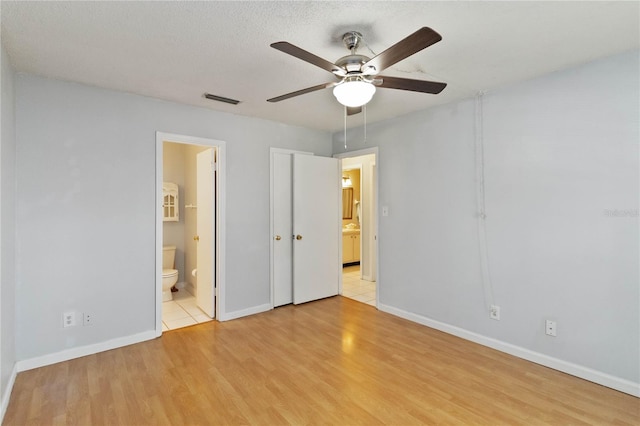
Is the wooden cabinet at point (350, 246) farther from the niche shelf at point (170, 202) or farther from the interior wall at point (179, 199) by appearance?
the niche shelf at point (170, 202)

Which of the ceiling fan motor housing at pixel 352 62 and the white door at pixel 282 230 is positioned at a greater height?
the ceiling fan motor housing at pixel 352 62

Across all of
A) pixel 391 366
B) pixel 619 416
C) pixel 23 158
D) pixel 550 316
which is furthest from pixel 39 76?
pixel 619 416

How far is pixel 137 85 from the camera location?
9.41 feet

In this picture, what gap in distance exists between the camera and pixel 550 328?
268cm

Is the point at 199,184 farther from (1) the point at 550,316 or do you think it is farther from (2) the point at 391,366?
(1) the point at 550,316

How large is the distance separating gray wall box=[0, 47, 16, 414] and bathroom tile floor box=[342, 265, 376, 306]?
3543 mm

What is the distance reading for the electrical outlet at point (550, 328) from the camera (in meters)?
2.66

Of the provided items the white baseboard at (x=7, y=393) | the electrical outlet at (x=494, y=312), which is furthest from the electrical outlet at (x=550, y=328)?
the white baseboard at (x=7, y=393)

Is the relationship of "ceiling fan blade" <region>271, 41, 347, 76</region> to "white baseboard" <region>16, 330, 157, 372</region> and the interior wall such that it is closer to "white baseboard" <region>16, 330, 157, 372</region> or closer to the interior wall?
"white baseboard" <region>16, 330, 157, 372</region>

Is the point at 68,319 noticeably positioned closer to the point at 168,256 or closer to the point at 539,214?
the point at 168,256

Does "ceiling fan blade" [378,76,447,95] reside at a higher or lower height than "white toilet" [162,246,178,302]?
higher

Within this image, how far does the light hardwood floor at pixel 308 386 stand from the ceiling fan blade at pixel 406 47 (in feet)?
6.96

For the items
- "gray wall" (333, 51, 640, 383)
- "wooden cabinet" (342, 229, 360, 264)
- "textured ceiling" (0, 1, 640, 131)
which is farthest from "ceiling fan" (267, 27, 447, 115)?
"wooden cabinet" (342, 229, 360, 264)

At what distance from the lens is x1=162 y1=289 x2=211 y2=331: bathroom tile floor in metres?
3.62
